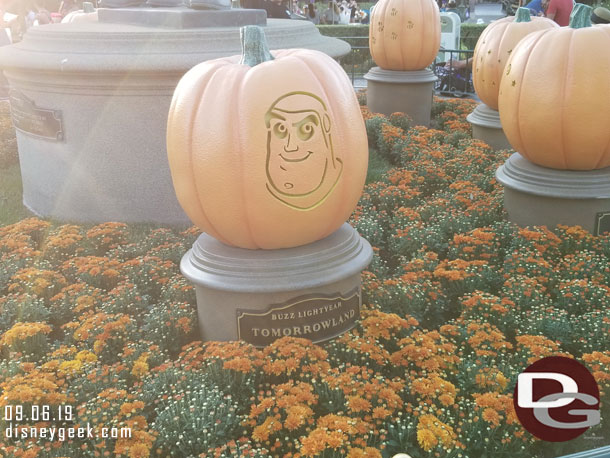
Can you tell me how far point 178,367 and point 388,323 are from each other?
3.50 feet

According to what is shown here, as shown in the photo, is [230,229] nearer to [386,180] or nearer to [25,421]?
[25,421]

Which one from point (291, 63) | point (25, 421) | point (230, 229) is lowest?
point (25, 421)

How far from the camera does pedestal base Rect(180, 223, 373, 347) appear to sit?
127 inches

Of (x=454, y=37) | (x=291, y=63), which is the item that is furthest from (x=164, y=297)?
(x=454, y=37)

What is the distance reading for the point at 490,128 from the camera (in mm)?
7012

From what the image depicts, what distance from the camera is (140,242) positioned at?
4762 millimetres

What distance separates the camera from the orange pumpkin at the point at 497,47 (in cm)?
673

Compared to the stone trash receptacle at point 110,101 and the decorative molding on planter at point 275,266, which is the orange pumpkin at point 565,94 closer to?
the stone trash receptacle at point 110,101

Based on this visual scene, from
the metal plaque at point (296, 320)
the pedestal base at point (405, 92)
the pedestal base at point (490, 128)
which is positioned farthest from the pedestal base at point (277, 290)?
the pedestal base at point (405, 92)

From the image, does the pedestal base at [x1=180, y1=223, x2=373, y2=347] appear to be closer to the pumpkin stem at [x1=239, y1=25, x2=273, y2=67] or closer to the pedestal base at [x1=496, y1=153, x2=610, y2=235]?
the pumpkin stem at [x1=239, y1=25, x2=273, y2=67]

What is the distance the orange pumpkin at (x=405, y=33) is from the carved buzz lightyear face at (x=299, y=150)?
5.28m

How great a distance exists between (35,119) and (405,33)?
4.60 meters

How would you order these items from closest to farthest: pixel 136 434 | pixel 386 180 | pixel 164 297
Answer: pixel 136 434, pixel 164 297, pixel 386 180
